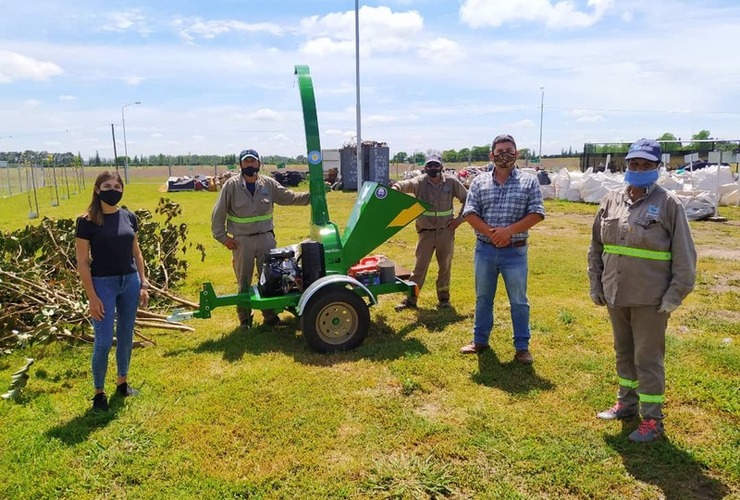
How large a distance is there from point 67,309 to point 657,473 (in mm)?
5375

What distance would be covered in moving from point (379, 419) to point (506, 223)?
199cm

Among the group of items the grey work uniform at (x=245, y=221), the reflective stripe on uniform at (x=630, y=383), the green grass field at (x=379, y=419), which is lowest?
the green grass field at (x=379, y=419)

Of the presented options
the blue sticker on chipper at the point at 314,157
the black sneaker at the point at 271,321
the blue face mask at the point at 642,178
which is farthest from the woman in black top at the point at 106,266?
the blue face mask at the point at 642,178

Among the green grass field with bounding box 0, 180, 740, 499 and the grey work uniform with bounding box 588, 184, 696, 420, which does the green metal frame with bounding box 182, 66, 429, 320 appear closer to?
the green grass field with bounding box 0, 180, 740, 499

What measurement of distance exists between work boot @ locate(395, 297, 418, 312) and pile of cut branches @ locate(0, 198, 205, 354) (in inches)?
96.6

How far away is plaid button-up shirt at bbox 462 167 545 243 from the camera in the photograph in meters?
4.70

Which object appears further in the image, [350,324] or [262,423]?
[350,324]

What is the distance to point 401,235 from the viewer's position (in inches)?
532

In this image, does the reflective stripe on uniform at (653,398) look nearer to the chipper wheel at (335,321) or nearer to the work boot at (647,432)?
the work boot at (647,432)

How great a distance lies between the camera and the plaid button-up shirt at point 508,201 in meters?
4.70

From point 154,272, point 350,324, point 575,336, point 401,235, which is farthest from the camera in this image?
point 401,235

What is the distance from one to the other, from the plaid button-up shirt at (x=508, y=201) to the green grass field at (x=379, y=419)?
4.34 feet

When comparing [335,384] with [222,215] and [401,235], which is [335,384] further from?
[401,235]

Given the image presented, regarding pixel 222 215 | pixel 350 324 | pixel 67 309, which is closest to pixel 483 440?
pixel 350 324
